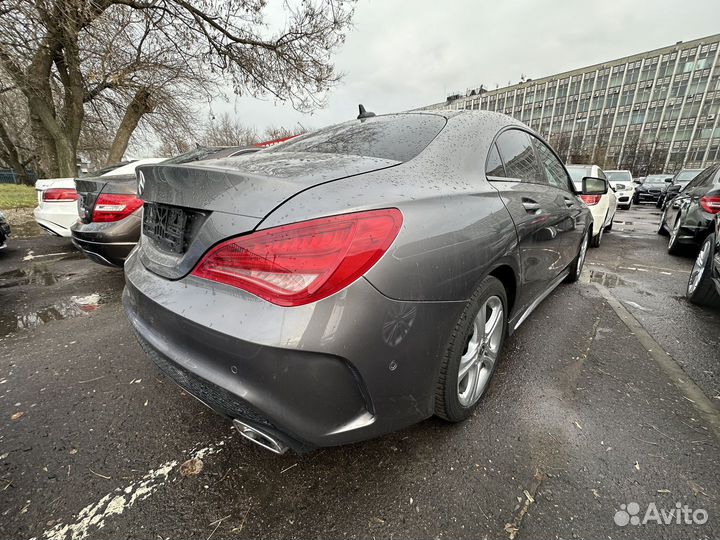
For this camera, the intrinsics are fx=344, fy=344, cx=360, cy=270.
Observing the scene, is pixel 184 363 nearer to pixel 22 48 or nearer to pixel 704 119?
pixel 22 48

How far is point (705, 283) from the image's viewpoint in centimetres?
328

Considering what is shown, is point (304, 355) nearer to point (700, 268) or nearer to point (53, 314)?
point (53, 314)

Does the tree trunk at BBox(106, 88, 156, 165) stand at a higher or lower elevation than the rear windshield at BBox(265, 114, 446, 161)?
higher

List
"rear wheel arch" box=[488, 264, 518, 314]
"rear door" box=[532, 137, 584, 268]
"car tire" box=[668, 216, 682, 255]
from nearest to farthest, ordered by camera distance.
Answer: "rear wheel arch" box=[488, 264, 518, 314] → "rear door" box=[532, 137, 584, 268] → "car tire" box=[668, 216, 682, 255]

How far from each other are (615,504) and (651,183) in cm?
2232

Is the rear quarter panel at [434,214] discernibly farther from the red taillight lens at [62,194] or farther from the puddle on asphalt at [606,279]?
the red taillight lens at [62,194]

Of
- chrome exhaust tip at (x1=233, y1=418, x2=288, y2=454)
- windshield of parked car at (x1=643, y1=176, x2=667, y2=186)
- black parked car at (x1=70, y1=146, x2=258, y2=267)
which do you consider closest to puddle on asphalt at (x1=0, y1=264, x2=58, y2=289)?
black parked car at (x1=70, y1=146, x2=258, y2=267)

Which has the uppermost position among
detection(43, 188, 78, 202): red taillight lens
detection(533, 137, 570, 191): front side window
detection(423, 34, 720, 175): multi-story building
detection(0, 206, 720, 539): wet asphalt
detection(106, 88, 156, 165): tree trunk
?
detection(423, 34, 720, 175): multi-story building

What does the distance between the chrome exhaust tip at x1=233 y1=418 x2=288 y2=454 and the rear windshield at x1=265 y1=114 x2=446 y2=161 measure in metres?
1.21

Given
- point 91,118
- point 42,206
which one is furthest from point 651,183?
point 91,118

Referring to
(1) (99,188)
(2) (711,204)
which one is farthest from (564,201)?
(1) (99,188)

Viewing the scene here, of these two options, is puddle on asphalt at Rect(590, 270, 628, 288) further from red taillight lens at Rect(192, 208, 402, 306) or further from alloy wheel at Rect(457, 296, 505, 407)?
red taillight lens at Rect(192, 208, 402, 306)

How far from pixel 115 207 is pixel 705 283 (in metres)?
5.63

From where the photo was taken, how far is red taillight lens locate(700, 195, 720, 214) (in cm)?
417
